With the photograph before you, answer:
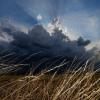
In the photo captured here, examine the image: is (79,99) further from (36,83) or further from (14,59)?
(36,83)

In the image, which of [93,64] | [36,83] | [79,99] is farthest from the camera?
[36,83]

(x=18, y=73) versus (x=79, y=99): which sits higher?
(x=18, y=73)

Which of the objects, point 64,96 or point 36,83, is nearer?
point 64,96

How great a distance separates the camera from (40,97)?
560cm

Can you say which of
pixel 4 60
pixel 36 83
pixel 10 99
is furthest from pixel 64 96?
pixel 36 83

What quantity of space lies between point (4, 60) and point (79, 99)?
5.67 feet

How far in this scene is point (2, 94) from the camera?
5.77 metres

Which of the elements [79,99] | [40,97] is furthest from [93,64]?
[79,99]

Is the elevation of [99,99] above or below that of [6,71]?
below

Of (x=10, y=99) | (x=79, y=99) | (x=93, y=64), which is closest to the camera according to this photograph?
(x=79, y=99)

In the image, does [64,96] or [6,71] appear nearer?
[64,96]

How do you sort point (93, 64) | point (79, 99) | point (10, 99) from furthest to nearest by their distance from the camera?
point (93, 64) → point (10, 99) → point (79, 99)

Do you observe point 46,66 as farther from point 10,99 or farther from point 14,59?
point 10,99

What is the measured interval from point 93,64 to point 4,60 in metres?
1.84
